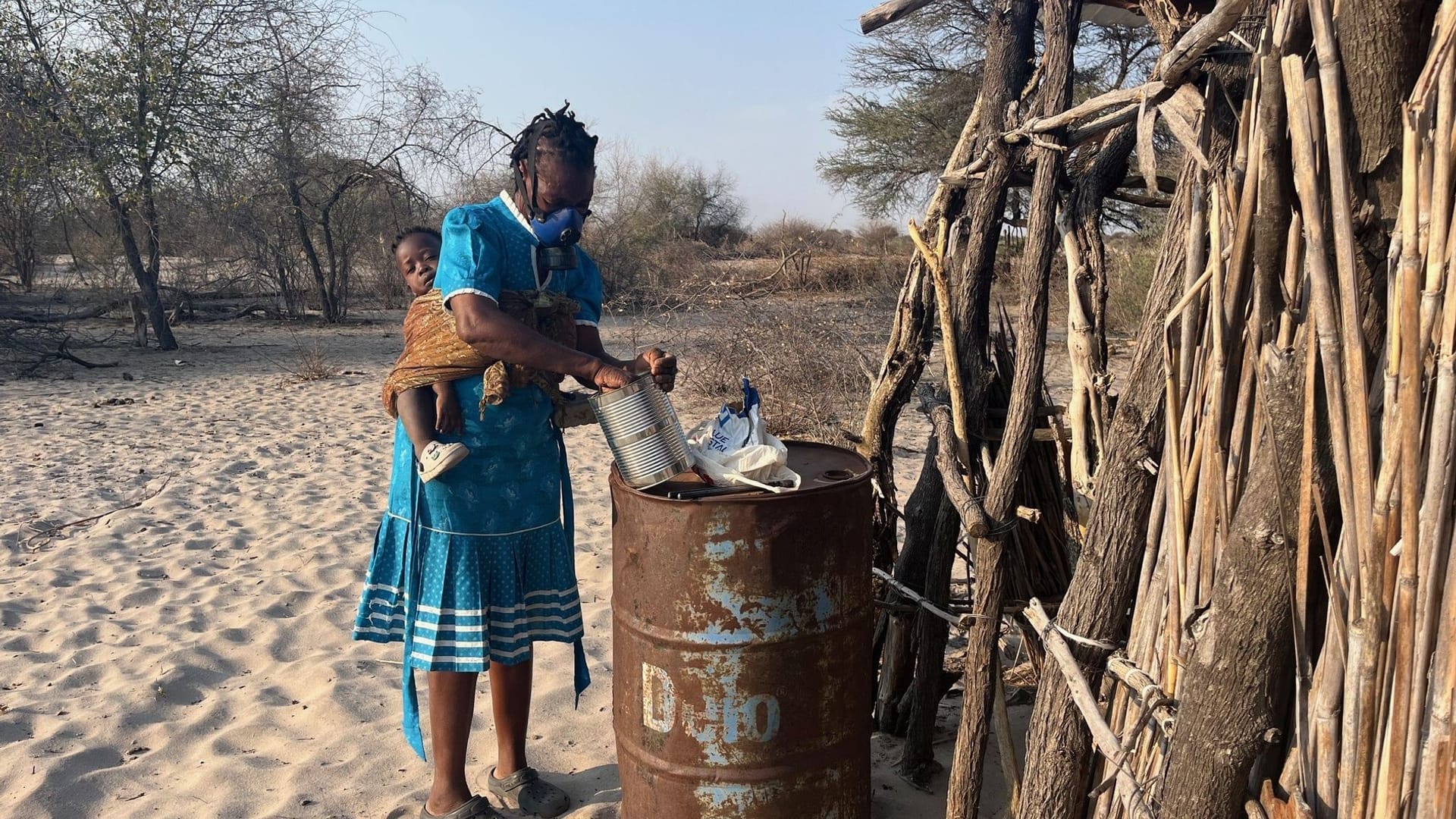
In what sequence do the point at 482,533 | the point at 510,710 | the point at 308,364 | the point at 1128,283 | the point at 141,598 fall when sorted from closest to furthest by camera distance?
the point at 482,533
the point at 510,710
the point at 141,598
the point at 308,364
the point at 1128,283

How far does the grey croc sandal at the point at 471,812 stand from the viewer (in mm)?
2746

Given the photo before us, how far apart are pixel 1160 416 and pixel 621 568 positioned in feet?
4.03

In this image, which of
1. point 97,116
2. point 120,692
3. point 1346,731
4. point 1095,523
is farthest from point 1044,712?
point 97,116

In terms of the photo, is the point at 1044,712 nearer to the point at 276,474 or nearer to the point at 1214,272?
the point at 1214,272

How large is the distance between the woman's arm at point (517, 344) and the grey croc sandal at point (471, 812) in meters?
1.26

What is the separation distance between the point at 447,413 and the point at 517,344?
0.32m

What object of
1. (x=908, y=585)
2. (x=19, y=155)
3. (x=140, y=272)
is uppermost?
(x=19, y=155)

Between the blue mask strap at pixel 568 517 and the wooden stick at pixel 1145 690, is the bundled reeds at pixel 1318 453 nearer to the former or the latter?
the wooden stick at pixel 1145 690

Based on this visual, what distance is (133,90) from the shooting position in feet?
38.5

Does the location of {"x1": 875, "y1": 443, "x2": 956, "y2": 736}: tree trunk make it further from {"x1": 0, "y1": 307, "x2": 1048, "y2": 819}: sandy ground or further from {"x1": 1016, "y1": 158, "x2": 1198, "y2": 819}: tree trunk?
{"x1": 1016, "y1": 158, "x2": 1198, "y2": 819}: tree trunk

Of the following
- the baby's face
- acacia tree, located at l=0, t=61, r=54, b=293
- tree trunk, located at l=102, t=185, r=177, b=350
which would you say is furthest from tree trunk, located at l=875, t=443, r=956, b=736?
acacia tree, located at l=0, t=61, r=54, b=293

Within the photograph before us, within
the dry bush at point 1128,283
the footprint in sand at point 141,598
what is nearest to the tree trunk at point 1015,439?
the footprint in sand at point 141,598

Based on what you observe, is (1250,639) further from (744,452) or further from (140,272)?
(140,272)

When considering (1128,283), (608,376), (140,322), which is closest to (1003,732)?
(608,376)
